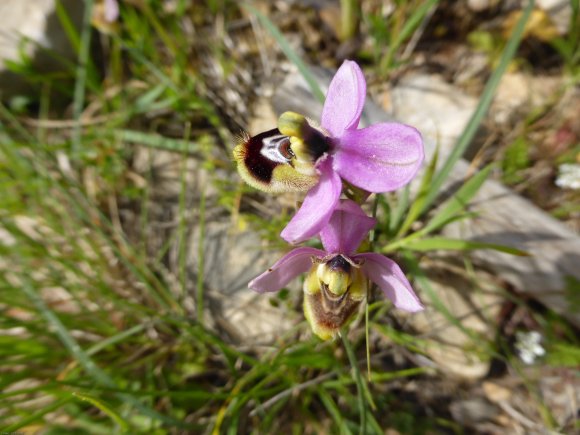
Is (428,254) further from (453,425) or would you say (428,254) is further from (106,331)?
(106,331)

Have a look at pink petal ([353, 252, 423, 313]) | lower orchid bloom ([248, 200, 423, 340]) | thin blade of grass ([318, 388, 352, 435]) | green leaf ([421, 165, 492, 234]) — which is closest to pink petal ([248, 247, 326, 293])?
lower orchid bloom ([248, 200, 423, 340])

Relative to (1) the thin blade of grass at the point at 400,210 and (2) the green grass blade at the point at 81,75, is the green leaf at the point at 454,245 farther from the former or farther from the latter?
(2) the green grass blade at the point at 81,75

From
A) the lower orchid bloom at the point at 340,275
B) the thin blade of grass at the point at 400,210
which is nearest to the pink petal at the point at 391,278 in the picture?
the lower orchid bloom at the point at 340,275

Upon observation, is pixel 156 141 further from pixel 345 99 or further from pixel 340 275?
pixel 340 275

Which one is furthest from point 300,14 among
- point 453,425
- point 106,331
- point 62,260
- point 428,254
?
point 453,425

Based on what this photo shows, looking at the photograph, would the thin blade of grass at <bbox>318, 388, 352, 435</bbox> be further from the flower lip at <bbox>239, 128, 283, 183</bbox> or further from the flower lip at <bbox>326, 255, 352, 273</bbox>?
the flower lip at <bbox>239, 128, 283, 183</bbox>

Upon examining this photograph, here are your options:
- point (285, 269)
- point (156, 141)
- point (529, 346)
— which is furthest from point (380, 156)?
point (156, 141)
